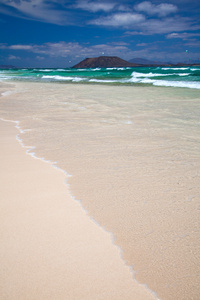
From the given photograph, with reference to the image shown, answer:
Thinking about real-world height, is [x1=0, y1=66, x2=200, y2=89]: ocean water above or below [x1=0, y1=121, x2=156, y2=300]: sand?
above

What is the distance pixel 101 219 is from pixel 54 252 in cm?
50

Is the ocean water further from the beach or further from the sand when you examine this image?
the sand

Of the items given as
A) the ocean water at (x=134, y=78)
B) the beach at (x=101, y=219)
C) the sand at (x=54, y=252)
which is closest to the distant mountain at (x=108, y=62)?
the ocean water at (x=134, y=78)

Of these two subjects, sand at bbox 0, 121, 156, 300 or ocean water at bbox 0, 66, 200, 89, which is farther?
ocean water at bbox 0, 66, 200, 89

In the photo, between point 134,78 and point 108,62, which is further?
point 108,62

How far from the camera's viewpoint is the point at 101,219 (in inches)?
78.5

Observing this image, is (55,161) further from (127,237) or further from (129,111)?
(129,111)

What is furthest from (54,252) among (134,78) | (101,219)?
(134,78)

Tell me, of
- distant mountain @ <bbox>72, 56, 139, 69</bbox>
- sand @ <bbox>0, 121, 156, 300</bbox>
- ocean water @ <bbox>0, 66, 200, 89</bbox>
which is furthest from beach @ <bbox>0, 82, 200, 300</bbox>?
distant mountain @ <bbox>72, 56, 139, 69</bbox>

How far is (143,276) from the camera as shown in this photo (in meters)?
1.46

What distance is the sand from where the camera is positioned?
1.37 metres

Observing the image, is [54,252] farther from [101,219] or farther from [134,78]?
[134,78]

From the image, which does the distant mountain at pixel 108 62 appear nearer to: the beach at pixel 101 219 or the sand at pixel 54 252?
the beach at pixel 101 219

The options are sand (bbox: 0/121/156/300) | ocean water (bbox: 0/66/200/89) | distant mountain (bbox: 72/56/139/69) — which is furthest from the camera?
distant mountain (bbox: 72/56/139/69)
